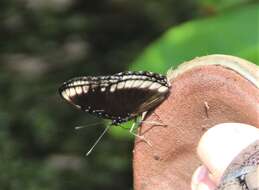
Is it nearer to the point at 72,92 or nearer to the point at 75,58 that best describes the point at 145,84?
the point at 72,92

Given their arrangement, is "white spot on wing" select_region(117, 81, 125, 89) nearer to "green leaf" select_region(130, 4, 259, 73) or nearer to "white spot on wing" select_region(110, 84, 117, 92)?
"white spot on wing" select_region(110, 84, 117, 92)

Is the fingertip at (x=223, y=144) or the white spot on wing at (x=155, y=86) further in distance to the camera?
the white spot on wing at (x=155, y=86)

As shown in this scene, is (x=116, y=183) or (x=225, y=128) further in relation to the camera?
(x=116, y=183)

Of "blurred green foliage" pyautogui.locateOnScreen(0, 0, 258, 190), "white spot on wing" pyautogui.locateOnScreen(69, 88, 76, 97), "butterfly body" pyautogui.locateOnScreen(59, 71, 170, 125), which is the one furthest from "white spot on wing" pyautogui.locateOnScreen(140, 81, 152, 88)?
"blurred green foliage" pyautogui.locateOnScreen(0, 0, 258, 190)

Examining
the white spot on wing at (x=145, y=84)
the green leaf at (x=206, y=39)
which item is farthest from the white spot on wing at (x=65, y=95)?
the green leaf at (x=206, y=39)

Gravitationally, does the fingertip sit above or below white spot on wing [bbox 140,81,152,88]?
below

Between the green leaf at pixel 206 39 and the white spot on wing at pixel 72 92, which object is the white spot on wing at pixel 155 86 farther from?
the green leaf at pixel 206 39

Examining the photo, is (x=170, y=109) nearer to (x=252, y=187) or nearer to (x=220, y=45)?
(x=252, y=187)

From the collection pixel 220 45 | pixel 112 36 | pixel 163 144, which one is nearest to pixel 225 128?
pixel 163 144
